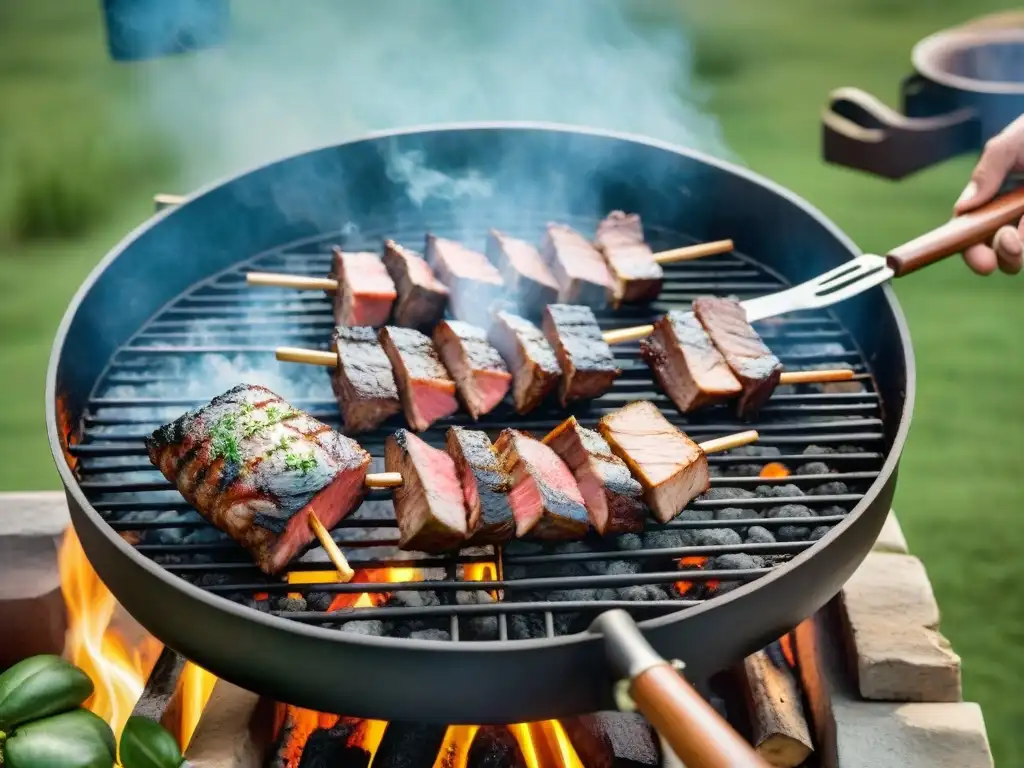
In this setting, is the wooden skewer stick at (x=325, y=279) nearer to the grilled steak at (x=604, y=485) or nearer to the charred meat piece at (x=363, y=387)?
the charred meat piece at (x=363, y=387)

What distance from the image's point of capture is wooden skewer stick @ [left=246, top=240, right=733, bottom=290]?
3471 millimetres

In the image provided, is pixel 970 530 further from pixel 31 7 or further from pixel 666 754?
pixel 31 7

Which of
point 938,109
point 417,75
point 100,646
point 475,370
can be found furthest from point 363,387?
point 417,75

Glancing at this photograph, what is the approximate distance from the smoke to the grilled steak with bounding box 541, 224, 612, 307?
4135 mm

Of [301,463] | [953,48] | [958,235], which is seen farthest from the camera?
[953,48]

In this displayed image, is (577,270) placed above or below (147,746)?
above

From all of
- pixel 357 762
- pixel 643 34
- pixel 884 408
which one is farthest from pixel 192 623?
pixel 643 34

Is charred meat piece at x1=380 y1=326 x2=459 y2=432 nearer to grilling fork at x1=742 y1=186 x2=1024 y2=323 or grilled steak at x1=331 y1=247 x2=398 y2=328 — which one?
grilled steak at x1=331 y1=247 x2=398 y2=328

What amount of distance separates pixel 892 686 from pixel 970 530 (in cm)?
205

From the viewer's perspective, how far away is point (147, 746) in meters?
2.66

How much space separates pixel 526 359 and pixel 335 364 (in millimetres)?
598

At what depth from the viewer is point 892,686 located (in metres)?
2.99

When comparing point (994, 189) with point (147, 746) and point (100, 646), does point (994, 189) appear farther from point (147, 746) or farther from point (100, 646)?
point (100, 646)

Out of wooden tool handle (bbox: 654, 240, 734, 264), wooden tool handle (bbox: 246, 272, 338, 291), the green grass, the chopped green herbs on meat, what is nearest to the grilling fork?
wooden tool handle (bbox: 654, 240, 734, 264)
